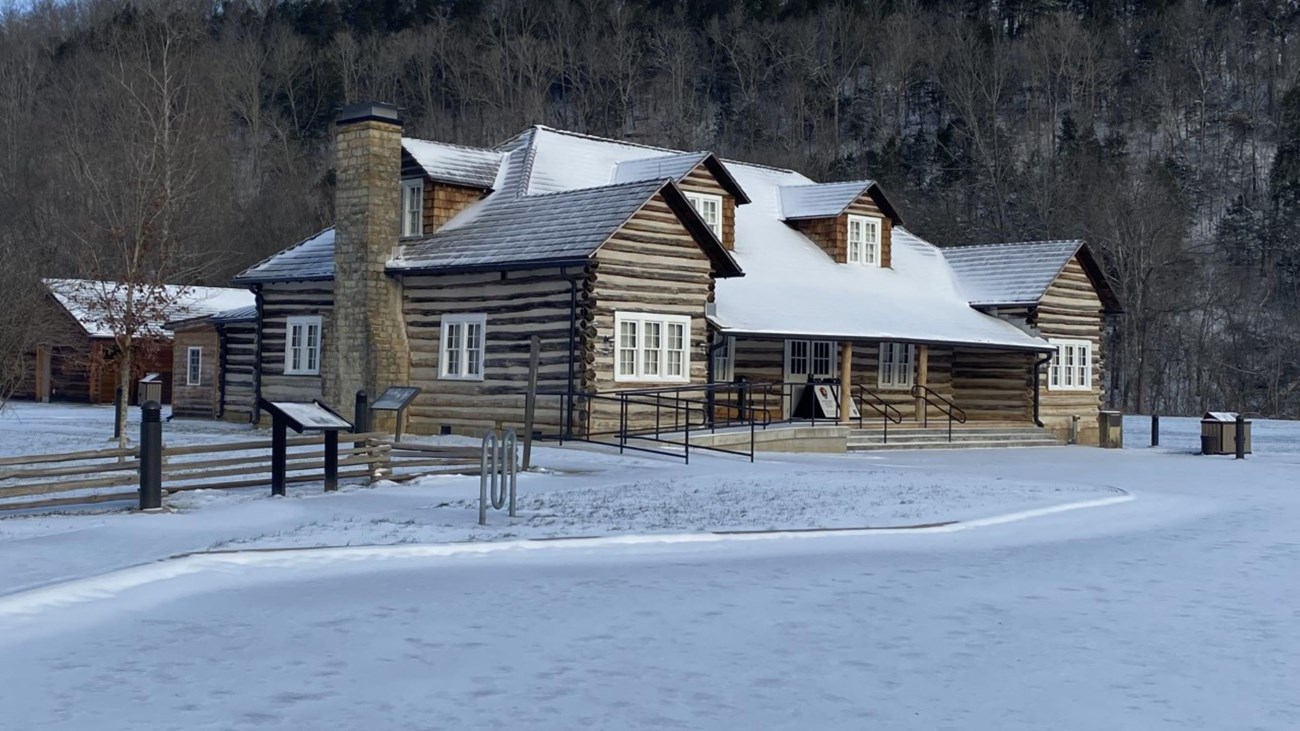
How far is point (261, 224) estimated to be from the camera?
81188mm

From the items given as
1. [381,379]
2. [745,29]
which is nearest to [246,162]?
[745,29]

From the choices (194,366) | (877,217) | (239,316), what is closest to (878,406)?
(877,217)

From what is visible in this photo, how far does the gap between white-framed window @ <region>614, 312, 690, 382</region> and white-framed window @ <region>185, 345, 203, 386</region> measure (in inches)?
760

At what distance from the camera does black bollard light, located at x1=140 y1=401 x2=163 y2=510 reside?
637 inches

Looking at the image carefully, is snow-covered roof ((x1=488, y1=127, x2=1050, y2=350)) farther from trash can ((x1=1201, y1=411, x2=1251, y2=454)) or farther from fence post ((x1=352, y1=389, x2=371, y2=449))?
fence post ((x1=352, y1=389, x2=371, y2=449))

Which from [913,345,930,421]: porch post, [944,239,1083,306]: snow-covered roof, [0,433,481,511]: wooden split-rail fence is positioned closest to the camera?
[0,433,481,511]: wooden split-rail fence

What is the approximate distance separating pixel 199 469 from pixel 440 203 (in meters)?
14.8

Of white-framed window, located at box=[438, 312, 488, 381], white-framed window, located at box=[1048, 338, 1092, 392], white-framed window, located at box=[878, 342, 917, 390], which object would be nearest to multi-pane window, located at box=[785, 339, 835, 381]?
white-framed window, located at box=[878, 342, 917, 390]

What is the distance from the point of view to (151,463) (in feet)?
53.9

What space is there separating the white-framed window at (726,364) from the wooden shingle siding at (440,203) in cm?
697

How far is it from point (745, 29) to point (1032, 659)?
91.9 metres

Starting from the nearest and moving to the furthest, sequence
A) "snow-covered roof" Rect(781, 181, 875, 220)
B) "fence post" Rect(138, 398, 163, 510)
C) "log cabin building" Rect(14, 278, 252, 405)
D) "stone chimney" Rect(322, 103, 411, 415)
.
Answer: "fence post" Rect(138, 398, 163, 510) → "stone chimney" Rect(322, 103, 411, 415) → "snow-covered roof" Rect(781, 181, 875, 220) → "log cabin building" Rect(14, 278, 252, 405)

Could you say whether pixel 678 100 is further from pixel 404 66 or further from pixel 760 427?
pixel 760 427

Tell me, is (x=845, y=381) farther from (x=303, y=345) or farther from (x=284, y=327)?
(x=284, y=327)
